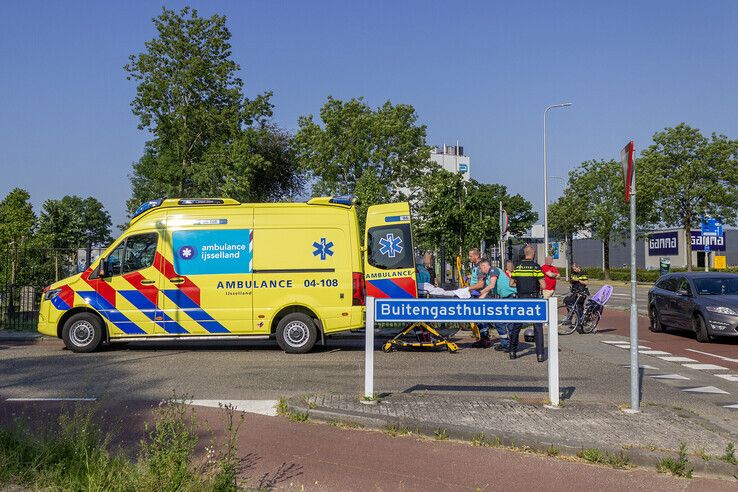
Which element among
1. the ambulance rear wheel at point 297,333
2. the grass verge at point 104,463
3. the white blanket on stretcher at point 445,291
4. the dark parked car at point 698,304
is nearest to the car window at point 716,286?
the dark parked car at point 698,304

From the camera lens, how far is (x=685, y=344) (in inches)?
609

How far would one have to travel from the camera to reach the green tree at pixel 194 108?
32.6m

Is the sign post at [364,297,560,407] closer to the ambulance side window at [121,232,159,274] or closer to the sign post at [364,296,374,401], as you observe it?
the sign post at [364,296,374,401]

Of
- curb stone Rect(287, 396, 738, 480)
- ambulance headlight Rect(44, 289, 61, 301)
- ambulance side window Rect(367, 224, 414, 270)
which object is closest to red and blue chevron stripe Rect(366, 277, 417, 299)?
ambulance side window Rect(367, 224, 414, 270)

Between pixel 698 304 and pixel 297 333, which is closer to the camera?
pixel 297 333

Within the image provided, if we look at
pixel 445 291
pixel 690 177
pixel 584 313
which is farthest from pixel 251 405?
pixel 690 177

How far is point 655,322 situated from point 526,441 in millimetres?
13322

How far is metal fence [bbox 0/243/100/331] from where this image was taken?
57.4ft

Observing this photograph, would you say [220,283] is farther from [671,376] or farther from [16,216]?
[16,216]

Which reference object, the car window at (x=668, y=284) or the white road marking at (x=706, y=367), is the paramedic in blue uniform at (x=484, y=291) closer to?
the white road marking at (x=706, y=367)

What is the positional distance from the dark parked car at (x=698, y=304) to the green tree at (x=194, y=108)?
1889 centimetres

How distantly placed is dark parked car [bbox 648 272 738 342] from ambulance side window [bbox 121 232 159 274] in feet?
36.9

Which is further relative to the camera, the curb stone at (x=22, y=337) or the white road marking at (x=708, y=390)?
the curb stone at (x=22, y=337)

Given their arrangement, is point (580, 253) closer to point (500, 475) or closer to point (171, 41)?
point (171, 41)
